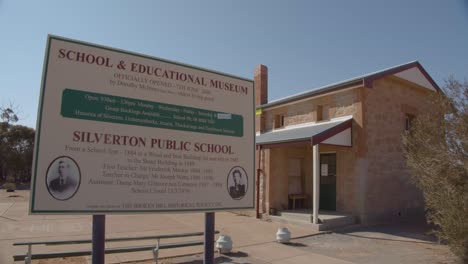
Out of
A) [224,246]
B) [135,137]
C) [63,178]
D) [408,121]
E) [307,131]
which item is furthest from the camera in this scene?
[408,121]

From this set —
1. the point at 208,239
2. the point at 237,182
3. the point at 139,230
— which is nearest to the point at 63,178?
the point at 208,239

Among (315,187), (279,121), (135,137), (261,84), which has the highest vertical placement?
(261,84)

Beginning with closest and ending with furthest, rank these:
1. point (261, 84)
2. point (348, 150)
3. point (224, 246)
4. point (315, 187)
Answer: point (224, 246) → point (315, 187) → point (348, 150) → point (261, 84)

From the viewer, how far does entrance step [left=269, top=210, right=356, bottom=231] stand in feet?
36.7

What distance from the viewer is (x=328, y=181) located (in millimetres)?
13984

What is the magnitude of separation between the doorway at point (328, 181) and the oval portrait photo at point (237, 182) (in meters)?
10.0

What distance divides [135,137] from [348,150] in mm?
10612

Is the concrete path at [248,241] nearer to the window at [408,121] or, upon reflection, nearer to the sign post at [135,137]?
the sign post at [135,137]

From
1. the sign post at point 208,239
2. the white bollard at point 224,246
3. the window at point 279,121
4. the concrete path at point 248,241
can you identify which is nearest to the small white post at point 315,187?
the concrete path at point 248,241

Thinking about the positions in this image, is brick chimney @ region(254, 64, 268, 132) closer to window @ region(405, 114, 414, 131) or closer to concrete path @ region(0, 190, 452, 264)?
window @ region(405, 114, 414, 131)

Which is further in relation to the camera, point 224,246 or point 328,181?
point 328,181

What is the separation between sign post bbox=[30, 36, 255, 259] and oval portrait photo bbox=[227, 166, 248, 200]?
0.01 meters

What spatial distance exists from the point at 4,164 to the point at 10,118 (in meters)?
5.82

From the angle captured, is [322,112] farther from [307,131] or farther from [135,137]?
[135,137]
